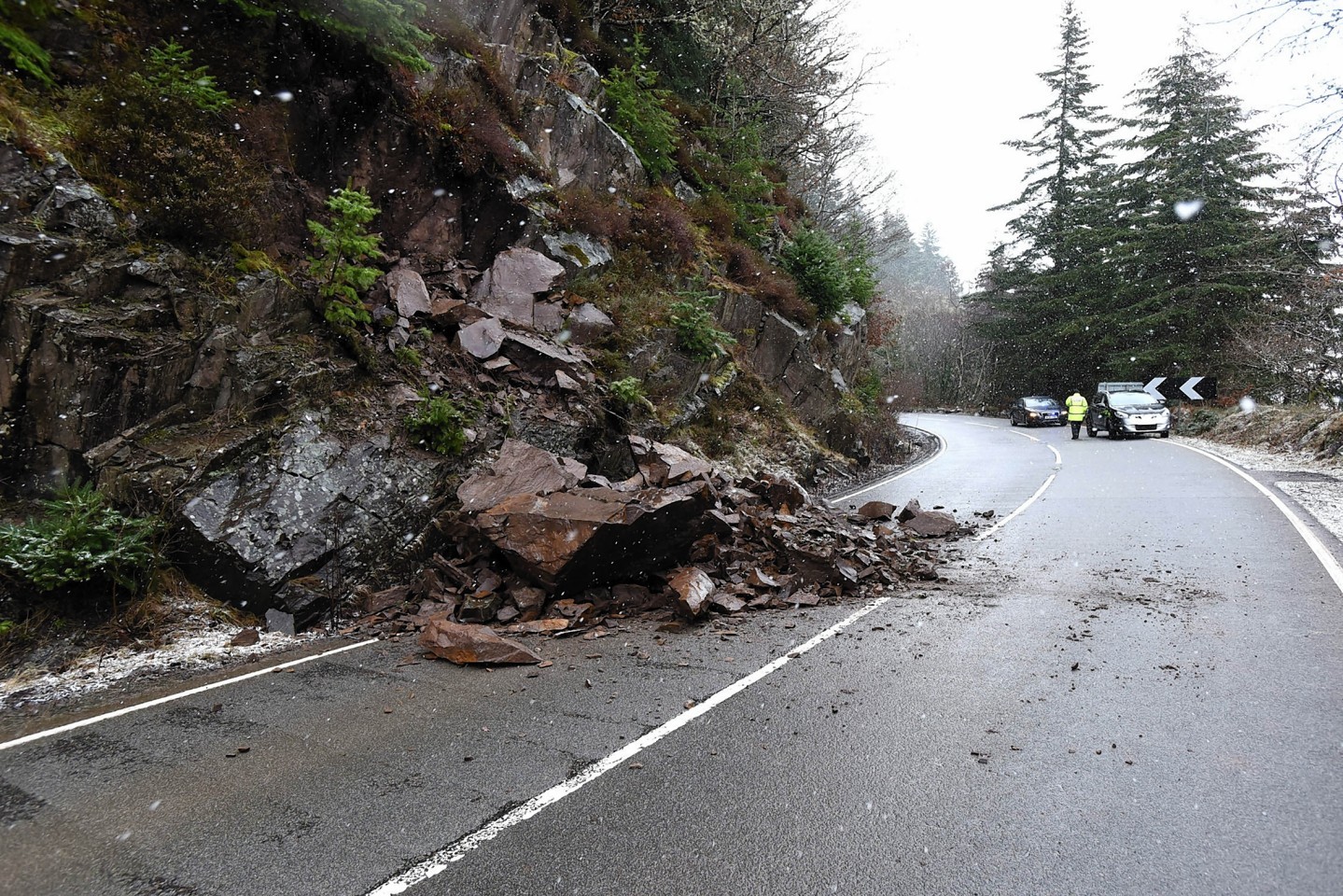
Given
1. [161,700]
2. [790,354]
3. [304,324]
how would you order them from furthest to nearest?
1. [790,354]
2. [304,324]
3. [161,700]

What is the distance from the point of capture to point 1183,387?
2916cm

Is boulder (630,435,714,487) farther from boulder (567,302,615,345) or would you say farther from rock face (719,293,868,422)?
rock face (719,293,868,422)

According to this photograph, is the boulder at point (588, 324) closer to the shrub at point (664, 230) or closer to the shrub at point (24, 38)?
the shrub at point (664, 230)

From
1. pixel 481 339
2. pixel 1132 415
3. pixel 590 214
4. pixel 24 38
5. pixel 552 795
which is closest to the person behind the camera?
pixel 552 795

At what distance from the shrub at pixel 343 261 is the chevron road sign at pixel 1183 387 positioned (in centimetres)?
2988

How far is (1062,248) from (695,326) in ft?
125

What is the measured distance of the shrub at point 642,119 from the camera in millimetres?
16906

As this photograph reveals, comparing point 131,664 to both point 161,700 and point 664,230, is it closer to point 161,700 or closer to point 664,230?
point 161,700

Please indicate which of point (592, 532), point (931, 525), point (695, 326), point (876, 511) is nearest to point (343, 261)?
point (592, 532)

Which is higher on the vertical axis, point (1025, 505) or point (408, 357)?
point (408, 357)

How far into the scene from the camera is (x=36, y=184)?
7.13 m

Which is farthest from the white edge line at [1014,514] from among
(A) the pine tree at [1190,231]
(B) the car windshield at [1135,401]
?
(A) the pine tree at [1190,231]

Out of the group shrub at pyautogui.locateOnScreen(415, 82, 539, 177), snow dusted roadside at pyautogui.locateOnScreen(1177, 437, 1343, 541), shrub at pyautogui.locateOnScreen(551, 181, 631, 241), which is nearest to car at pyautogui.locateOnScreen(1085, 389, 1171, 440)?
snow dusted roadside at pyautogui.locateOnScreen(1177, 437, 1343, 541)

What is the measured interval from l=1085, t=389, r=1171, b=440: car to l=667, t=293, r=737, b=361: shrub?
20.0 metres
